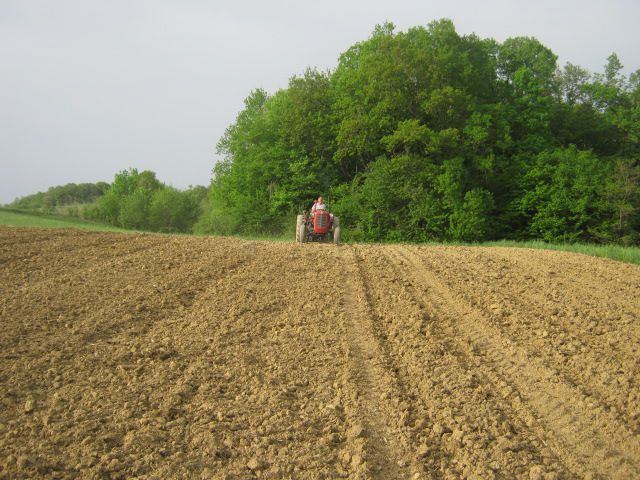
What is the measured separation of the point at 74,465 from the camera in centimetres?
372

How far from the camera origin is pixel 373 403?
15.7ft

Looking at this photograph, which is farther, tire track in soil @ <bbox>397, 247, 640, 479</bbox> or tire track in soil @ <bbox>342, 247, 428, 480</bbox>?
tire track in soil @ <bbox>397, 247, 640, 479</bbox>

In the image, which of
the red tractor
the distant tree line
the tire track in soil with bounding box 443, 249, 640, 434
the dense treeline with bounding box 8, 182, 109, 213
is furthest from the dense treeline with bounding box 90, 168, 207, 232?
the tire track in soil with bounding box 443, 249, 640, 434

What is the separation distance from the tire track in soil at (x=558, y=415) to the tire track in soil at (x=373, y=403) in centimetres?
114

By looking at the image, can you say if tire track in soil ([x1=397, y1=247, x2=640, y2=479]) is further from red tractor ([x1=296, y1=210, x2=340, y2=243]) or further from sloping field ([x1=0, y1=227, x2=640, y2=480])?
red tractor ([x1=296, y1=210, x2=340, y2=243])

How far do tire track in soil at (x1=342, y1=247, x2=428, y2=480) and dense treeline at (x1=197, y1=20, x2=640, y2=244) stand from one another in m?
21.9

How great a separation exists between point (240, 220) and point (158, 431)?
1129 inches

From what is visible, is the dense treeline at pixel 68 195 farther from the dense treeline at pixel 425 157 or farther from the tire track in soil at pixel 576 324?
the tire track in soil at pixel 576 324

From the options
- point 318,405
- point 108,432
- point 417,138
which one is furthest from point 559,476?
point 417,138

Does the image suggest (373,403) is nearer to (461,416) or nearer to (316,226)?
(461,416)

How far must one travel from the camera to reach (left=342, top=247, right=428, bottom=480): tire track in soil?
12.6 feet

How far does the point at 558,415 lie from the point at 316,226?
481 inches

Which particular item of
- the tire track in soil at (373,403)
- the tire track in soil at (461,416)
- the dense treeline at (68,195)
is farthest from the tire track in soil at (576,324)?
the dense treeline at (68,195)

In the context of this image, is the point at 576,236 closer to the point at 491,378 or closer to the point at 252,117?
the point at 252,117
